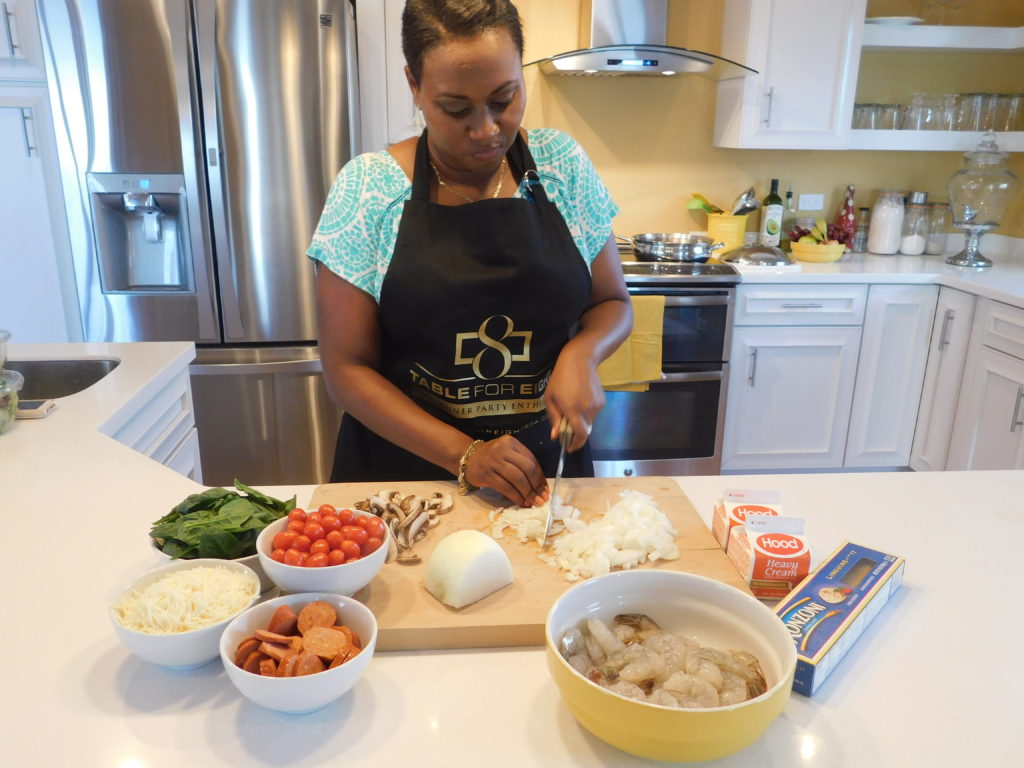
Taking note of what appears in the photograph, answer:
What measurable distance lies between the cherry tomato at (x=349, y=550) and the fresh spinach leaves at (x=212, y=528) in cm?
12

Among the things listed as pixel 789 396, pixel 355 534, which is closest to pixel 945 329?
pixel 789 396

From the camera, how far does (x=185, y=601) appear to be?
2.58 feet

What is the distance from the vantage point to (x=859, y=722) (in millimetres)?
754

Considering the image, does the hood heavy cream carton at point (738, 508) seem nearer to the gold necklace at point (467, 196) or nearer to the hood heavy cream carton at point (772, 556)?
the hood heavy cream carton at point (772, 556)

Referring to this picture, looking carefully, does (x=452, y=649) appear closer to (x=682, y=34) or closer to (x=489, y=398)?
(x=489, y=398)

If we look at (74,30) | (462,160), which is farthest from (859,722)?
(74,30)

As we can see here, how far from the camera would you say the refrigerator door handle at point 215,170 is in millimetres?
2525

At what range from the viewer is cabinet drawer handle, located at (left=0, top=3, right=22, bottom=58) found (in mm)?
2611

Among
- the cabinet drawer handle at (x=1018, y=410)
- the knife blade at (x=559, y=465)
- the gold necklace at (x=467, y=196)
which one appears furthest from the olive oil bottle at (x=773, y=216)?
the knife blade at (x=559, y=465)

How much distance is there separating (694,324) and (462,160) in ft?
5.79

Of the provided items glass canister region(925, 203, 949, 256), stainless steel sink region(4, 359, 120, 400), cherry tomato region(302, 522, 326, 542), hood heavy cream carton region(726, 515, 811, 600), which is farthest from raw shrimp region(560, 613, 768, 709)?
glass canister region(925, 203, 949, 256)

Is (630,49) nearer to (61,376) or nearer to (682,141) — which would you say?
(682,141)

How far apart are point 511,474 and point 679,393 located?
1924mm

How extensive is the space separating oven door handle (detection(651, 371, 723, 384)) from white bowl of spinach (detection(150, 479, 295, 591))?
84.4 inches
